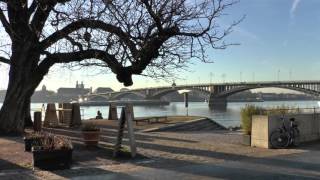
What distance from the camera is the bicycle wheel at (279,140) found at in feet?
55.7

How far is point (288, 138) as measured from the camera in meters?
17.0

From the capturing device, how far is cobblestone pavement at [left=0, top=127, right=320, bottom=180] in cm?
1125

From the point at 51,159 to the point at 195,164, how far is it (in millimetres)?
3444

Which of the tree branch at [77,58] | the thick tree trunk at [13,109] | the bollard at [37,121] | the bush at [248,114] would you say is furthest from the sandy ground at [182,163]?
the bollard at [37,121]

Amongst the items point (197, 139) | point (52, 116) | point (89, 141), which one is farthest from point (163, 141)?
point (52, 116)

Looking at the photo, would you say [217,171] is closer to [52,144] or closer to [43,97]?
[52,144]

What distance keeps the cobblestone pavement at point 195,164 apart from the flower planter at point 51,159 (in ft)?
0.83

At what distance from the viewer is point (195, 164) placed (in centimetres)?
1307

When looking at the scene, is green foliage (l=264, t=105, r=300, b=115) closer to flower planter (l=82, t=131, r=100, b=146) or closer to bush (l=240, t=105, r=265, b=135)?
bush (l=240, t=105, r=265, b=135)

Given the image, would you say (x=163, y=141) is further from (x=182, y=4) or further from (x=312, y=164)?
(x=312, y=164)

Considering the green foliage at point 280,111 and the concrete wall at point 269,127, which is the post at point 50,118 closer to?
the green foliage at point 280,111

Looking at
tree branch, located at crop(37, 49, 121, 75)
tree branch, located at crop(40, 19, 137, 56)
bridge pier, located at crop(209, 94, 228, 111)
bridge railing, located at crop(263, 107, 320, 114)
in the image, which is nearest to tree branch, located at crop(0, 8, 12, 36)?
tree branch, located at crop(37, 49, 121, 75)

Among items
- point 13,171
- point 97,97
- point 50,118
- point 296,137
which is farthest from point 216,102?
point 13,171

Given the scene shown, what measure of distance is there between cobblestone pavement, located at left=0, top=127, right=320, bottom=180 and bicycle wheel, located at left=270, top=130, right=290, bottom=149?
1.72 feet
